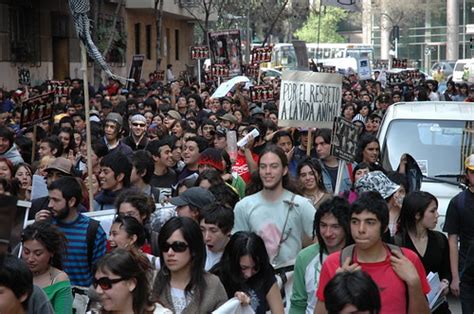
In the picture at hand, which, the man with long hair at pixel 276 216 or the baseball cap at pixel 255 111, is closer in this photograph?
the man with long hair at pixel 276 216

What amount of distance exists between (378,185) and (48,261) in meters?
3.06

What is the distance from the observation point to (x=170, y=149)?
11867 millimetres

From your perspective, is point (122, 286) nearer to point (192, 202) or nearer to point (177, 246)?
point (177, 246)

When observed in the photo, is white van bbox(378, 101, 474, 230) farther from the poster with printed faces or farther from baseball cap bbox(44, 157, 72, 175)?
the poster with printed faces

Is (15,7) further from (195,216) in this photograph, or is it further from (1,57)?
(195,216)

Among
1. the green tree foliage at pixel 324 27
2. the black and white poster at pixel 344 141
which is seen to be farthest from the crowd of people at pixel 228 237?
the green tree foliage at pixel 324 27

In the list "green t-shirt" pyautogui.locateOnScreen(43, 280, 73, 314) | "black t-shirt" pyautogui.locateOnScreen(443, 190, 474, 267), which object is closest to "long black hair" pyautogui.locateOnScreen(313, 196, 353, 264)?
"green t-shirt" pyautogui.locateOnScreen(43, 280, 73, 314)

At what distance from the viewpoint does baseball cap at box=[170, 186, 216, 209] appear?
7.78m

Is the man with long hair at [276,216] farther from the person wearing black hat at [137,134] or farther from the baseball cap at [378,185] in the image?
the person wearing black hat at [137,134]

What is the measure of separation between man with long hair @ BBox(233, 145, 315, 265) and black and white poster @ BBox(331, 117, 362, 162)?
2767 mm

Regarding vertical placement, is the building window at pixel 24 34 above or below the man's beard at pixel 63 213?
above

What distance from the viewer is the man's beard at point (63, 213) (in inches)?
313

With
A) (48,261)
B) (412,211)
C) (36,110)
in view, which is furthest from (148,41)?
(48,261)

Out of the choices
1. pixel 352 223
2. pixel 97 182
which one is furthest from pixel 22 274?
pixel 97 182
